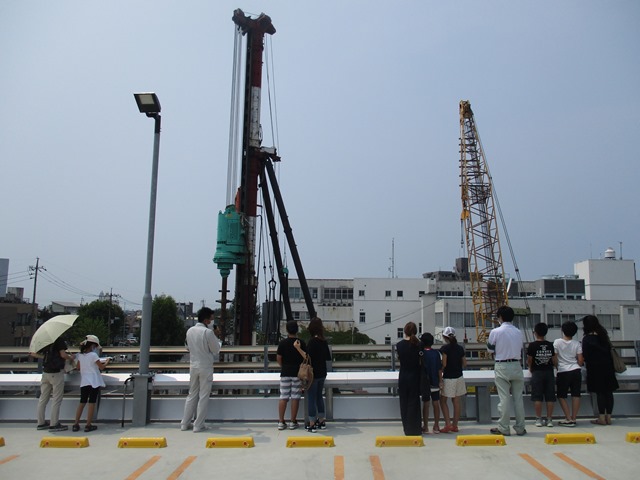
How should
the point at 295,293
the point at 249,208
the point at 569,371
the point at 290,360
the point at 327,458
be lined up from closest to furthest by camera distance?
the point at 327,458 → the point at 290,360 → the point at 569,371 → the point at 249,208 → the point at 295,293

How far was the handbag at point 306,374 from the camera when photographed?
7.46 m

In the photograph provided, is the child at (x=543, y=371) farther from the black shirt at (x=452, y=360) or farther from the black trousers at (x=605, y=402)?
the black shirt at (x=452, y=360)

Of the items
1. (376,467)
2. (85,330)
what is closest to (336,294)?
(85,330)

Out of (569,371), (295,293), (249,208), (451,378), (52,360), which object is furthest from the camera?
(295,293)

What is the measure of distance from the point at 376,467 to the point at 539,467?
1874 millimetres

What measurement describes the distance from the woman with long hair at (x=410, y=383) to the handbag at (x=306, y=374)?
1294 millimetres

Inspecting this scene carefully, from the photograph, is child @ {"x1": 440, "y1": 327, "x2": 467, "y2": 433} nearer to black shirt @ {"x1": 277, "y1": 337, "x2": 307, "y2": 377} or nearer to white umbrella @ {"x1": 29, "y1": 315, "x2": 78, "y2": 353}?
black shirt @ {"x1": 277, "y1": 337, "x2": 307, "y2": 377}

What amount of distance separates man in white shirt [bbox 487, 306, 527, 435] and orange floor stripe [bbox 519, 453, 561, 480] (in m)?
0.92

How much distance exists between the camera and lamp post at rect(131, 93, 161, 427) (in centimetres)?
819

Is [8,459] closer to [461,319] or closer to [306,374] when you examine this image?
[306,374]

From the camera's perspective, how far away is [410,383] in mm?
7180

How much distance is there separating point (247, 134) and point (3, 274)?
251ft

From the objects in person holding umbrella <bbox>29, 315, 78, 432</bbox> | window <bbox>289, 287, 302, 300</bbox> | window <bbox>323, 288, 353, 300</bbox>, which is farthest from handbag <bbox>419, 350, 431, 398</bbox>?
window <bbox>323, 288, 353, 300</bbox>

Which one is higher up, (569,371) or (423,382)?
(569,371)
